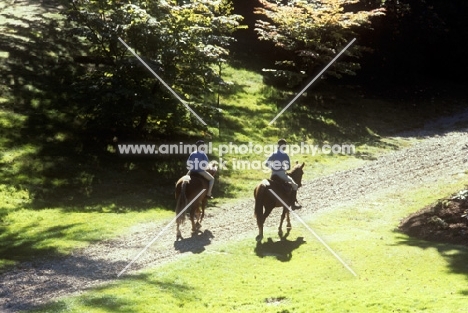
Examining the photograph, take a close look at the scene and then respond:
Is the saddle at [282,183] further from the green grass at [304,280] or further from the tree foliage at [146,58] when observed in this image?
the tree foliage at [146,58]

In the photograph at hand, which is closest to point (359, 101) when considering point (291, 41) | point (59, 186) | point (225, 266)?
point (291, 41)

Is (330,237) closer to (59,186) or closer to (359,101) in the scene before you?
(59,186)

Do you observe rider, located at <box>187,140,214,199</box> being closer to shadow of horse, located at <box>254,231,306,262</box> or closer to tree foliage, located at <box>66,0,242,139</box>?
shadow of horse, located at <box>254,231,306,262</box>

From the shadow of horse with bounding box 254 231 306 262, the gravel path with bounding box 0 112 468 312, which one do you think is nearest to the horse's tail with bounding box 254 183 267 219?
the shadow of horse with bounding box 254 231 306 262

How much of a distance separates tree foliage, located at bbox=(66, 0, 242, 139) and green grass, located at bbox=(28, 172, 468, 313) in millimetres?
9588

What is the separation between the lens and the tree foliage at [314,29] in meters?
36.7

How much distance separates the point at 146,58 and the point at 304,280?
→ 587 inches

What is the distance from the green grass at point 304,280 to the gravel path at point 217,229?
35.1 inches

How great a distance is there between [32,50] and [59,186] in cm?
1543

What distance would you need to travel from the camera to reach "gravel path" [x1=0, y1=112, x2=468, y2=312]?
1708cm

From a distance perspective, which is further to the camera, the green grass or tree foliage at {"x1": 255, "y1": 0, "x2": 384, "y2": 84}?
tree foliage at {"x1": 255, "y1": 0, "x2": 384, "y2": 84}

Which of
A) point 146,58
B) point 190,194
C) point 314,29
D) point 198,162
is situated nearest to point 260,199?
point 190,194

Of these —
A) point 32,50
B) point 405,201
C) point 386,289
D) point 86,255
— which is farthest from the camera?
point 32,50

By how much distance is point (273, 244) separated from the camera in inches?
799
